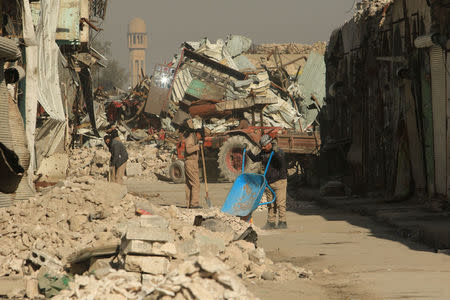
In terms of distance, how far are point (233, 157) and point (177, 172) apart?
2199mm

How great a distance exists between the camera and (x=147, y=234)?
6.73 meters

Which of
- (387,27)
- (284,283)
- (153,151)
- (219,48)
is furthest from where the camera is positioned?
(219,48)

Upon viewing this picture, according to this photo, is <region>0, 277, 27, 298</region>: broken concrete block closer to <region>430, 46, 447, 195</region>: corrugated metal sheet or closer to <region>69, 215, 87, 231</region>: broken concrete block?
<region>69, 215, 87, 231</region>: broken concrete block

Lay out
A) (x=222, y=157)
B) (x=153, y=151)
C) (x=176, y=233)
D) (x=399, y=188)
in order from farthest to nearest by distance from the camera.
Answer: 1. (x=153, y=151)
2. (x=222, y=157)
3. (x=399, y=188)
4. (x=176, y=233)

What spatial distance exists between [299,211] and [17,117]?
29.3 feet

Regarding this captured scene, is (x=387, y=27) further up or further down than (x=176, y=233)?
further up

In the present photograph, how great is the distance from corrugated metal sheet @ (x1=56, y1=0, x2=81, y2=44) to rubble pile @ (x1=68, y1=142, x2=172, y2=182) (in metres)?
4.73

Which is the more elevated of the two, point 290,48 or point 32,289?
point 290,48

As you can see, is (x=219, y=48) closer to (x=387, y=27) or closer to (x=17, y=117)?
(x=387, y=27)

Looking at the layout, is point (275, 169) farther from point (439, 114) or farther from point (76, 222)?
point (76, 222)

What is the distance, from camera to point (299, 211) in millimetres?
14578

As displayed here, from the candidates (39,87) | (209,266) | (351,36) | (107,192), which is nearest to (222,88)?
(351,36)

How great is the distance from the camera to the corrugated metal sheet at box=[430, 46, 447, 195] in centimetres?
1180

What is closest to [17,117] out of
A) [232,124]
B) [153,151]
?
[232,124]
